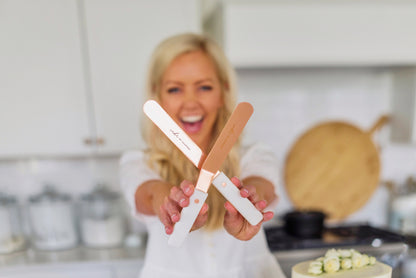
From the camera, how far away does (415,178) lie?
176cm

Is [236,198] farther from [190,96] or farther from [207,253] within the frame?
[207,253]

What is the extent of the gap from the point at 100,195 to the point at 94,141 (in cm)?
32

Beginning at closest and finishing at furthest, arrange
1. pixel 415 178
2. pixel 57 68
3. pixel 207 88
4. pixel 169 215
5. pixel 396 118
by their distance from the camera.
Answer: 1. pixel 169 215
2. pixel 207 88
3. pixel 57 68
4. pixel 396 118
5. pixel 415 178

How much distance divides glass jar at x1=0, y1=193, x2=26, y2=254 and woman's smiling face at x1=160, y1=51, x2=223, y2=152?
1220mm

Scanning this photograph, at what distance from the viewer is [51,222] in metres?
1.49

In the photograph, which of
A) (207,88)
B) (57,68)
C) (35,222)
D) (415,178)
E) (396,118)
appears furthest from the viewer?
(415,178)

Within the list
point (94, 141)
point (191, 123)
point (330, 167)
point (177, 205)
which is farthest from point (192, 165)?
point (330, 167)

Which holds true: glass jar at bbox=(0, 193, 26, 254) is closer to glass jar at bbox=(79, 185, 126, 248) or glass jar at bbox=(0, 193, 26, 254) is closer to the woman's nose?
glass jar at bbox=(79, 185, 126, 248)

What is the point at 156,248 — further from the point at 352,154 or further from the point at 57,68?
the point at 352,154

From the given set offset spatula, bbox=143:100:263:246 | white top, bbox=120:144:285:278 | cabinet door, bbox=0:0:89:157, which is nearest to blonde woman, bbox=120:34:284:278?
white top, bbox=120:144:285:278

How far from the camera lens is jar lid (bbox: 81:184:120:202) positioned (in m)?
1.55

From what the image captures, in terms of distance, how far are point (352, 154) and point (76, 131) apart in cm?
143

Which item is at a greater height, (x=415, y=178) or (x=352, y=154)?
(x=352, y=154)

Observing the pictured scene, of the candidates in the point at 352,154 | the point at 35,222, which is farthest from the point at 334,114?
the point at 35,222
